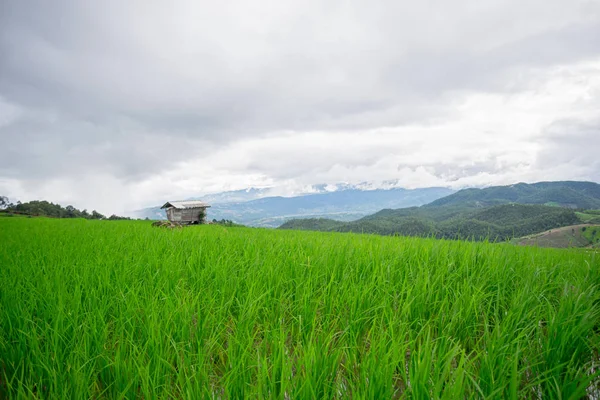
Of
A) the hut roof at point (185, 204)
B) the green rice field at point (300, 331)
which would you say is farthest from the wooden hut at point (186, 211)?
the green rice field at point (300, 331)

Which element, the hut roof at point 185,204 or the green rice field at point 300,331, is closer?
the green rice field at point 300,331

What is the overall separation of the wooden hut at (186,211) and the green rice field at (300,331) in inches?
954

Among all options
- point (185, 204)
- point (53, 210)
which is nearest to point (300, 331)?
point (185, 204)

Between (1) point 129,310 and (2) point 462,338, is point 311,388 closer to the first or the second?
(2) point 462,338

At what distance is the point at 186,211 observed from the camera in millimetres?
28828

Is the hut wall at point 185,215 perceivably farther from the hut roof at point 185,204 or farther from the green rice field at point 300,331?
the green rice field at point 300,331

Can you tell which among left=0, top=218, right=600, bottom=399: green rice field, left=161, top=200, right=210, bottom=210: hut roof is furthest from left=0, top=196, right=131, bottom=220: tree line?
left=0, top=218, right=600, bottom=399: green rice field

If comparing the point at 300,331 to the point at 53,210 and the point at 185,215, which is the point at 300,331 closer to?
the point at 185,215

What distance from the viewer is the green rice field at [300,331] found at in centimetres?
181

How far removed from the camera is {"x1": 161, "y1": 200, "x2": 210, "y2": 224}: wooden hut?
28.5 m

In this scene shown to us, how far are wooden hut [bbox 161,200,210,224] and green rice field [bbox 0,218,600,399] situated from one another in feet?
79.5

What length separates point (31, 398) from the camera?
1.69 m

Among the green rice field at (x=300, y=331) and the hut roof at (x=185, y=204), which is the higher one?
the hut roof at (x=185, y=204)

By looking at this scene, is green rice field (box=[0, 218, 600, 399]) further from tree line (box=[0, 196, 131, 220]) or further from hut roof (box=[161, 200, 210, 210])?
tree line (box=[0, 196, 131, 220])
